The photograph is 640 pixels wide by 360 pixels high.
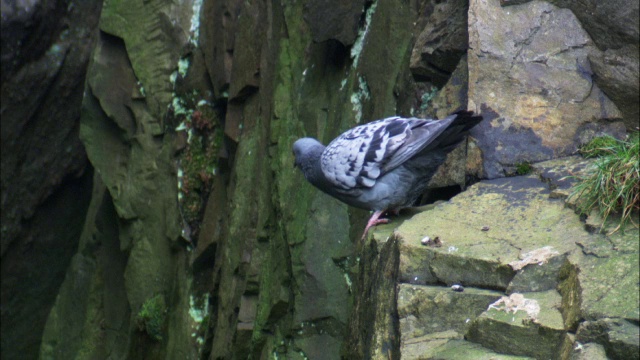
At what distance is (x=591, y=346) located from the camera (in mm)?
3074

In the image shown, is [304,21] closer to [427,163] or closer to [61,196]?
[427,163]

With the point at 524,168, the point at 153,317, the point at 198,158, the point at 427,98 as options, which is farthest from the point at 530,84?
the point at 153,317

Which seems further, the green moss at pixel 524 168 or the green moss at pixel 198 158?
the green moss at pixel 198 158

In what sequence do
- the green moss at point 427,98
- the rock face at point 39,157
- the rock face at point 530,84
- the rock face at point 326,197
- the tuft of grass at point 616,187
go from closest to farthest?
1. the tuft of grass at point 616,187
2. the rock face at point 326,197
3. the rock face at point 530,84
4. the green moss at point 427,98
5. the rock face at point 39,157

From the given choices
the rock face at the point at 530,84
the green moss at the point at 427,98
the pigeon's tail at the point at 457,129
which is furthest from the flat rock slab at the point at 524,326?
the green moss at the point at 427,98

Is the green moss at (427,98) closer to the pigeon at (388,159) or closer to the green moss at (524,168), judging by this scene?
the pigeon at (388,159)

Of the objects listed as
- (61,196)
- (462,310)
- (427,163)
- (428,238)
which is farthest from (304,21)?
(61,196)

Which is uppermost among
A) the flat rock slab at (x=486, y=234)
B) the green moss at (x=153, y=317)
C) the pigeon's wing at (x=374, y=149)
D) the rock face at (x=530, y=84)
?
the rock face at (x=530, y=84)

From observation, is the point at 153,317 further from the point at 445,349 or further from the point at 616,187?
the point at 616,187

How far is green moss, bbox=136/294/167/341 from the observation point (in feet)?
25.7

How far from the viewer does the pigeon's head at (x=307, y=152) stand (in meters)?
5.38

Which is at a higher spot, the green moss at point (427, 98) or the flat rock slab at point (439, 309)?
the green moss at point (427, 98)

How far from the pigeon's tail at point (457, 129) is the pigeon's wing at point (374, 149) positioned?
0.06 metres

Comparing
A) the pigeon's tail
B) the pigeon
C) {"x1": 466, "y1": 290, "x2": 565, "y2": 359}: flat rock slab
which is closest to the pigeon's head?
the pigeon
